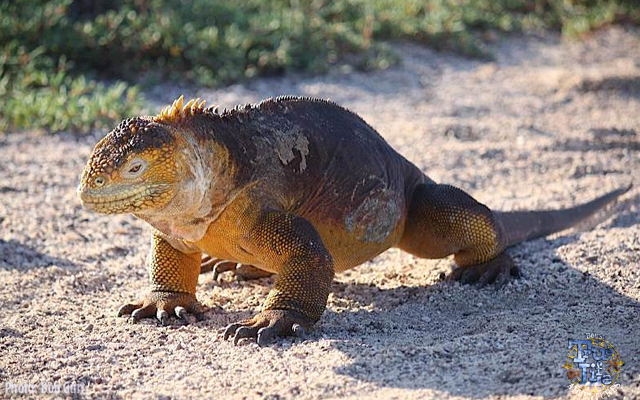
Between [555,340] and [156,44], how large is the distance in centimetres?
789

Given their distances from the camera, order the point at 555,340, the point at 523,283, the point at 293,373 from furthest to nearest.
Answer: the point at 523,283
the point at 555,340
the point at 293,373

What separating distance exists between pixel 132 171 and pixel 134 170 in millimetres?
11

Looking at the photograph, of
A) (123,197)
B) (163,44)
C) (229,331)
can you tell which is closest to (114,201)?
(123,197)

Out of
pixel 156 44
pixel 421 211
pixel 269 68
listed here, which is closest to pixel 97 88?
pixel 156 44

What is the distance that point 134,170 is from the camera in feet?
14.5

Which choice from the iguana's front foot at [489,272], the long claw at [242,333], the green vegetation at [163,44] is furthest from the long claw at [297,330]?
the green vegetation at [163,44]

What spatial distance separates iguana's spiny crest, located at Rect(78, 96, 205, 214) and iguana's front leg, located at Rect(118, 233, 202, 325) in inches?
30.3

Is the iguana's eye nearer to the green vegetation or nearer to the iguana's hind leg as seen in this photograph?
the iguana's hind leg

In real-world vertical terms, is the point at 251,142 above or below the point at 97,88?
above

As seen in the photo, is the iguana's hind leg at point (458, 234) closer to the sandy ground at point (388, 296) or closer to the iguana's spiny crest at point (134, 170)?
A: the sandy ground at point (388, 296)

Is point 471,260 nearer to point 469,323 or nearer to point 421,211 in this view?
point 421,211

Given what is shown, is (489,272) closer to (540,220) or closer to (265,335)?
(540,220)

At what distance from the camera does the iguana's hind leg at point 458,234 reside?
5.71 m

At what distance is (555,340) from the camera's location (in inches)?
177
